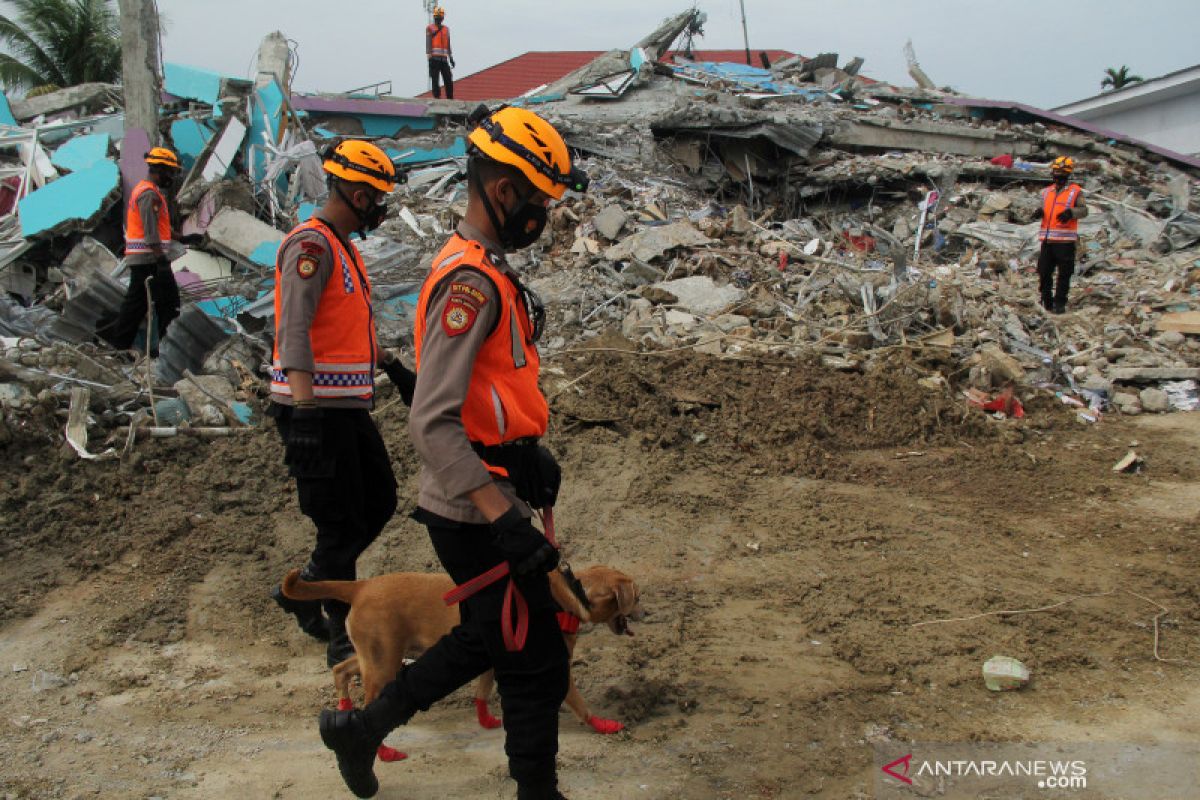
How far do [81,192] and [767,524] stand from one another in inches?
351

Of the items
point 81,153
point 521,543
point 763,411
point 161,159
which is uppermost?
point 81,153

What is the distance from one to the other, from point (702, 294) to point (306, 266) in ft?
21.5

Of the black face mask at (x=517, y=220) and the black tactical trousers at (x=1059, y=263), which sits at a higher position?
the black face mask at (x=517, y=220)

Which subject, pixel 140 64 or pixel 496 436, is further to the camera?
pixel 140 64

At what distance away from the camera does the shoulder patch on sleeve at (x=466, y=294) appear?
2.25 metres

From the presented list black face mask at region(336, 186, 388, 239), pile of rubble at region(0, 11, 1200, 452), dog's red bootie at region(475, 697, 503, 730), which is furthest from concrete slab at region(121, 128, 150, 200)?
dog's red bootie at region(475, 697, 503, 730)

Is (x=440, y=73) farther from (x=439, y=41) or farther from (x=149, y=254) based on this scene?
(x=149, y=254)

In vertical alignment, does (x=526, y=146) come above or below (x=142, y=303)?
above

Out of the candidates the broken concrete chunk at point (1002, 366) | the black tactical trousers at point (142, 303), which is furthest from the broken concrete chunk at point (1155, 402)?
the black tactical trousers at point (142, 303)

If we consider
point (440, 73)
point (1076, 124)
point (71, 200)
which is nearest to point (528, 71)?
point (440, 73)

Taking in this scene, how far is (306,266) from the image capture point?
3.38 meters

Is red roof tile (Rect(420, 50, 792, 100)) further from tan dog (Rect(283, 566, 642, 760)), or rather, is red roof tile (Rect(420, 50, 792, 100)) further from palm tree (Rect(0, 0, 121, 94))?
tan dog (Rect(283, 566, 642, 760))

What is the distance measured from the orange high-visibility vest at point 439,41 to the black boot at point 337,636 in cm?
1601

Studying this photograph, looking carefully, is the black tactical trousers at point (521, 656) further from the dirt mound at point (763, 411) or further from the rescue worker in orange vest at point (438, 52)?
the rescue worker in orange vest at point (438, 52)
